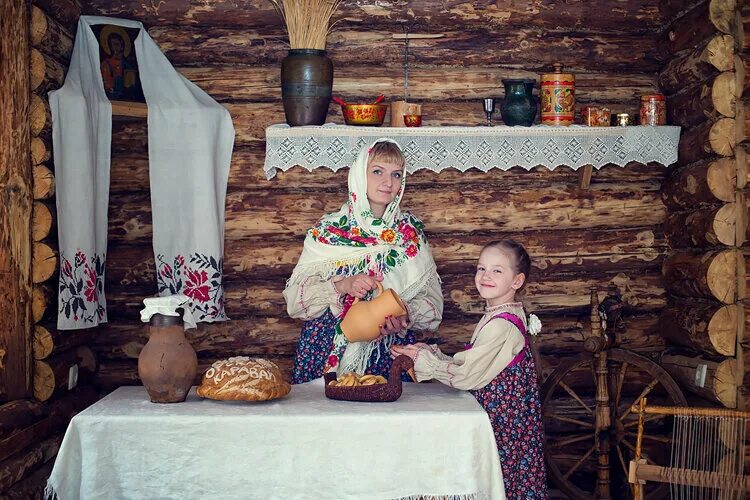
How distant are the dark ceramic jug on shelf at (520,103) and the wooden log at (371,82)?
1.39ft

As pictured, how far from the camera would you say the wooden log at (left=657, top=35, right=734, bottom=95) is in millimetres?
4652

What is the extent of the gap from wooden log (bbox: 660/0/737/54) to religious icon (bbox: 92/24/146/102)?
314cm

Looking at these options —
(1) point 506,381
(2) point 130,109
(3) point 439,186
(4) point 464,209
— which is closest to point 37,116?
(2) point 130,109

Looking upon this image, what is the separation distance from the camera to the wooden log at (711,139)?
15.4ft

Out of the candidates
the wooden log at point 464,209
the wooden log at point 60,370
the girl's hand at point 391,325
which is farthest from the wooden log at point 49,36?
the girl's hand at point 391,325

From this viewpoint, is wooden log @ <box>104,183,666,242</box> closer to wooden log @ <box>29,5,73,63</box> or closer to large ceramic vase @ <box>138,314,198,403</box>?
wooden log @ <box>29,5,73,63</box>

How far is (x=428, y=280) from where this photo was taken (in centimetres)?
466

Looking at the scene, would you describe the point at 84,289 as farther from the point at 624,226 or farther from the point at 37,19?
the point at 624,226

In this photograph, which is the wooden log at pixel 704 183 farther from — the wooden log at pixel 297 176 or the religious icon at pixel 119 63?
the religious icon at pixel 119 63

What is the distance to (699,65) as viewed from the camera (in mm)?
4859

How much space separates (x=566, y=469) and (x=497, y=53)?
2631 millimetres

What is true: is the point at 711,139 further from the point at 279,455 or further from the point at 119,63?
the point at 119,63

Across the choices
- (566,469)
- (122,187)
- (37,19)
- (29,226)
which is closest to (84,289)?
(29,226)

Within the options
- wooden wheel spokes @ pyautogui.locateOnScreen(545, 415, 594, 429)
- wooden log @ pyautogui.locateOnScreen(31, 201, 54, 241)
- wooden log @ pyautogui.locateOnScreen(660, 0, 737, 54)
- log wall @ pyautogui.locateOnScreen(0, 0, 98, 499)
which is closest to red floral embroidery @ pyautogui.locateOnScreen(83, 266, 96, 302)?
log wall @ pyautogui.locateOnScreen(0, 0, 98, 499)
